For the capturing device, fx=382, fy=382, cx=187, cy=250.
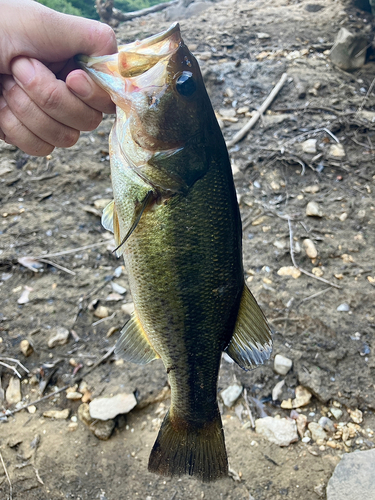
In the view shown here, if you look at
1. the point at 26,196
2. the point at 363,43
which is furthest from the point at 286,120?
the point at 26,196

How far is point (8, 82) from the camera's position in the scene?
4.58 feet

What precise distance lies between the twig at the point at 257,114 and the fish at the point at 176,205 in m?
2.83

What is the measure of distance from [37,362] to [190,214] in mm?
1636

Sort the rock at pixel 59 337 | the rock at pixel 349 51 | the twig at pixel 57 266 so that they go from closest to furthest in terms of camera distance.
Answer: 1. the rock at pixel 59 337
2. the twig at pixel 57 266
3. the rock at pixel 349 51

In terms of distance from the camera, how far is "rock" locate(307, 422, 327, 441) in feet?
6.57

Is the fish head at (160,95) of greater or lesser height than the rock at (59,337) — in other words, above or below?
above

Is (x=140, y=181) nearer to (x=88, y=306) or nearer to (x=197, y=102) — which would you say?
(x=197, y=102)

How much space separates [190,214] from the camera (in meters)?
1.14

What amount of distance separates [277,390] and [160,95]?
68.7 inches

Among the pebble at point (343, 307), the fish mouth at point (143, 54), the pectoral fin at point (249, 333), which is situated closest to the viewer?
the fish mouth at point (143, 54)

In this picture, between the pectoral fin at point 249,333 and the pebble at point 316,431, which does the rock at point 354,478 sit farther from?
the pectoral fin at point 249,333

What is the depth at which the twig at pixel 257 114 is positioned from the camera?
3978mm

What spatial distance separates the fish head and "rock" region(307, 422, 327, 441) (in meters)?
1.59

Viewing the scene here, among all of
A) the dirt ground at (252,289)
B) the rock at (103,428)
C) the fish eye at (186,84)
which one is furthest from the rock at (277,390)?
the fish eye at (186,84)
